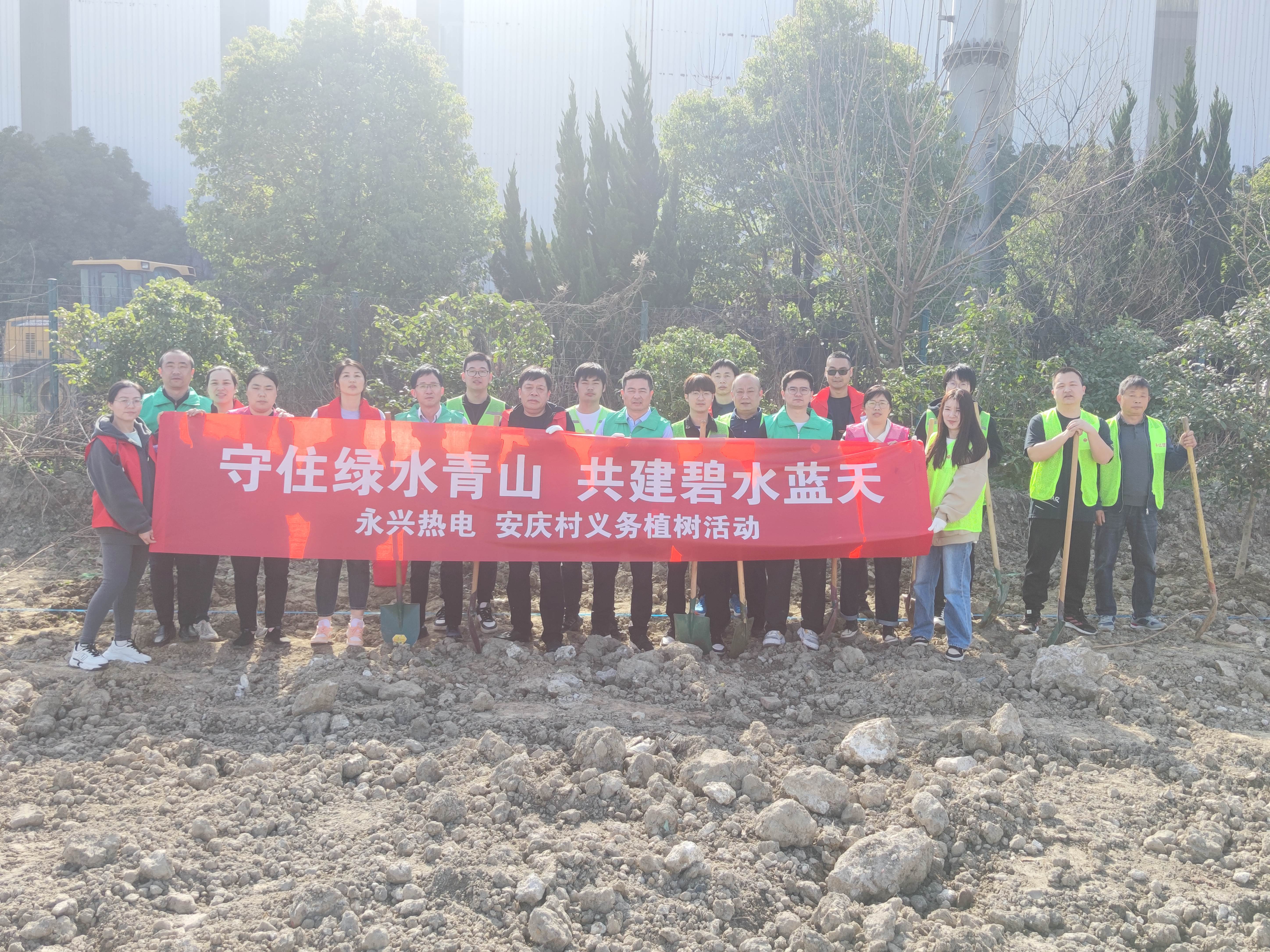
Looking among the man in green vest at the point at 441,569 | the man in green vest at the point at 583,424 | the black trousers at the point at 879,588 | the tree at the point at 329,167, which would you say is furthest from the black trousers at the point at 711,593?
the tree at the point at 329,167

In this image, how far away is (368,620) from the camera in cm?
576

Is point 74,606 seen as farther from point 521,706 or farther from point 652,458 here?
point 652,458

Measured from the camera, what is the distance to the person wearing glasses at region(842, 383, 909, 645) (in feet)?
17.2

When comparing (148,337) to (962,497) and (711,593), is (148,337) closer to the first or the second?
(711,593)

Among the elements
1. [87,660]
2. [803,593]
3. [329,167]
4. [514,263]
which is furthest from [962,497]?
[514,263]

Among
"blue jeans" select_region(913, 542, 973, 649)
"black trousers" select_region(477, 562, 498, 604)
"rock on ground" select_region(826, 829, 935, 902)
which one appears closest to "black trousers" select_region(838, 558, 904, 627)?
"blue jeans" select_region(913, 542, 973, 649)

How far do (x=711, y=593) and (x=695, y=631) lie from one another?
0.27 m

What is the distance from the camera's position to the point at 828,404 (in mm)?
6059

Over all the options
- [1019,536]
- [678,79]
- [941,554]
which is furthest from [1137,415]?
[678,79]

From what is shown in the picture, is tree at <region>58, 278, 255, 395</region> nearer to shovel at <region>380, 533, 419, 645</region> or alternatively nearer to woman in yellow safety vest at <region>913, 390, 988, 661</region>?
shovel at <region>380, 533, 419, 645</region>

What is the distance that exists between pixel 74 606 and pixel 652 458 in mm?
3965

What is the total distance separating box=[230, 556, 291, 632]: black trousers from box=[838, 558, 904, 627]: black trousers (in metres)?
3.21

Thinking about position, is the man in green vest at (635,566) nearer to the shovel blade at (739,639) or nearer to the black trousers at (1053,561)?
the shovel blade at (739,639)

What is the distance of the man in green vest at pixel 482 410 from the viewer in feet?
17.4
